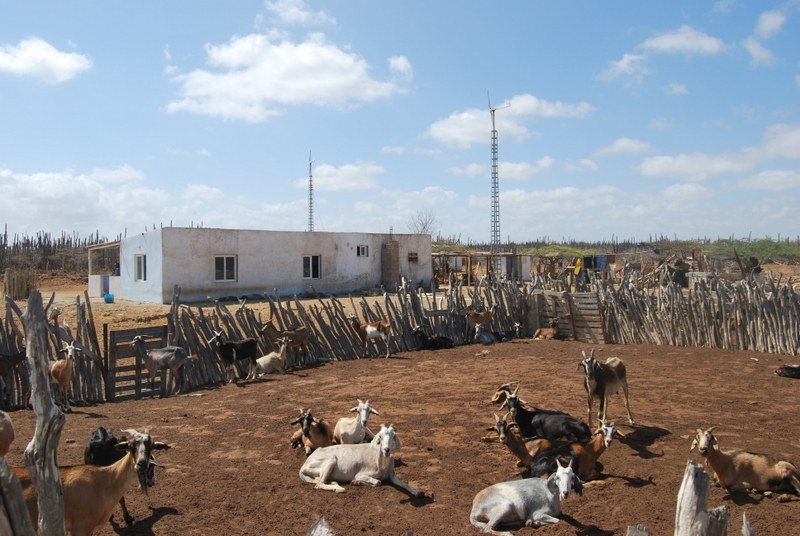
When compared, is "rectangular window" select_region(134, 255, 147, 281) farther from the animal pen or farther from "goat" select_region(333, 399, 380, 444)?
"goat" select_region(333, 399, 380, 444)

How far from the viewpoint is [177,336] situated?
12.2 m

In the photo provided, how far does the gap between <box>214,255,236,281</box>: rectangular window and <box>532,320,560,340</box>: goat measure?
13620mm

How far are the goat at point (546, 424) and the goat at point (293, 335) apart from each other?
6553 mm

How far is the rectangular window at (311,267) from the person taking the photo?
28562mm

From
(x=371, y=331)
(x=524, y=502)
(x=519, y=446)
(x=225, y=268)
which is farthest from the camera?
(x=225, y=268)

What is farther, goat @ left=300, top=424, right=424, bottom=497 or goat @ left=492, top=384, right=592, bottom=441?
goat @ left=492, top=384, right=592, bottom=441

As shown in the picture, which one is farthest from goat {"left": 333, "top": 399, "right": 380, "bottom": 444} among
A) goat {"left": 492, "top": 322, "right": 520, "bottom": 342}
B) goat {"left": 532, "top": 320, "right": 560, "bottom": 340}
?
goat {"left": 532, "top": 320, "right": 560, "bottom": 340}

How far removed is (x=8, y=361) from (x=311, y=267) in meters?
18.7

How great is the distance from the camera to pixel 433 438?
830 centimetres

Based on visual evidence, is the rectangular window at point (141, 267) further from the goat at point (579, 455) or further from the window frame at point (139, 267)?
the goat at point (579, 455)

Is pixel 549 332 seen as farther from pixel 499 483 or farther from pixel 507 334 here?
pixel 499 483

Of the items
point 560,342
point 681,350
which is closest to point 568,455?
point 681,350

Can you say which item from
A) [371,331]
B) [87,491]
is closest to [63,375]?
[87,491]

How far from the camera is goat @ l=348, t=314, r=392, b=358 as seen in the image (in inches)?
591
